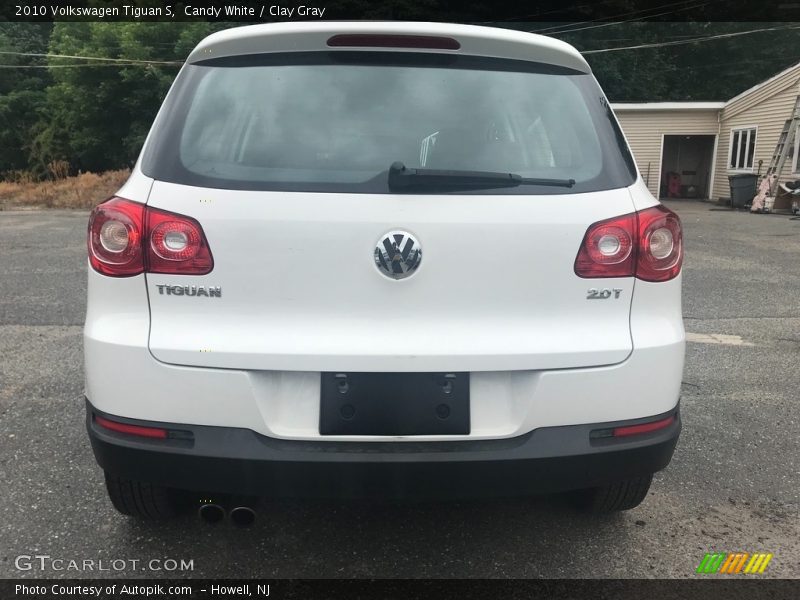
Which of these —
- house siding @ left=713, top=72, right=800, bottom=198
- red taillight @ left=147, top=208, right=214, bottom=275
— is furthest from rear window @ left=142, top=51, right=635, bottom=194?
house siding @ left=713, top=72, right=800, bottom=198

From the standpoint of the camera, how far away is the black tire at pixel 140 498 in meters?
2.27

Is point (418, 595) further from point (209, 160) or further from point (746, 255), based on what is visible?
point (746, 255)

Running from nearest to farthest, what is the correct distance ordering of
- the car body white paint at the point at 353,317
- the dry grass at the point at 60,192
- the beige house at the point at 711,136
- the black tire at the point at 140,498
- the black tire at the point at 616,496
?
the car body white paint at the point at 353,317
the black tire at the point at 140,498
the black tire at the point at 616,496
the beige house at the point at 711,136
the dry grass at the point at 60,192

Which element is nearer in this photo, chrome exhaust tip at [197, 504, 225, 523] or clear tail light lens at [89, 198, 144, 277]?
clear tail light lens at [89, 198, 144, 277]

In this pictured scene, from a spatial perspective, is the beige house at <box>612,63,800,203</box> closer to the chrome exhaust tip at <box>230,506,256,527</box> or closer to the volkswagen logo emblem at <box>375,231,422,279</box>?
the volkswagen logo emblem at <box>375,231,422,279</box>

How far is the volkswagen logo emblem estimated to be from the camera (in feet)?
6.18

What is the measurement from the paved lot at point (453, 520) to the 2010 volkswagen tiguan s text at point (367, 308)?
54 centimetres

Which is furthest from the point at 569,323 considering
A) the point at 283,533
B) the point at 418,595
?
the point at 283,533

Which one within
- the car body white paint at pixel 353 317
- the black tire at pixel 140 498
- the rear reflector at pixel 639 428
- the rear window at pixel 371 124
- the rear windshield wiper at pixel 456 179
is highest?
the rear window at pixel 371 124

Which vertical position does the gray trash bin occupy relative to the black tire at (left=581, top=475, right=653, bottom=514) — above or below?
above

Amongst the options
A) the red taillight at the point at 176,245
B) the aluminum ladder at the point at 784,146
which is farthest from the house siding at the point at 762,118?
the red taillight at the point at 176,245

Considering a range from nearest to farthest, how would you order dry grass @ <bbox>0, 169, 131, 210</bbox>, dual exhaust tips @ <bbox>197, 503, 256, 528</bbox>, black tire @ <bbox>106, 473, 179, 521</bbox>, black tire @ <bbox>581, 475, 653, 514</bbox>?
dual exhaust tips @ <bbox>197, 503, 256, 528</bbox> < black tire @ <bbox>106, 473, 179, 521</bbox> < black tire @ <bbox>581, 475, 653, 514</bbox> < dry grass @ <bbox>0, 169, 131, 210</bbox>

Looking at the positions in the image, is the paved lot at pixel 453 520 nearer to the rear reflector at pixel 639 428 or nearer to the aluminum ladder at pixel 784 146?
the rear reflector at pixel 639 428

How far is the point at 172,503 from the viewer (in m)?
2.42
